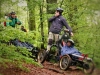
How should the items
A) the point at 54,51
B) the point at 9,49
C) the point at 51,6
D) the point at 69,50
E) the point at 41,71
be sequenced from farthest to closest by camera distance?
1. the point at 51,6
2. the point at 54,51
3. the point at 69,50
4. the point at 41,71
5. the point at 9,49

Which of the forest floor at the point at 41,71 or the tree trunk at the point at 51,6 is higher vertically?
the tree trunk at the point at 51,6

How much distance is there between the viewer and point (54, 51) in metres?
9.85

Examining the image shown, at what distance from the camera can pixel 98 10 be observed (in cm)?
254

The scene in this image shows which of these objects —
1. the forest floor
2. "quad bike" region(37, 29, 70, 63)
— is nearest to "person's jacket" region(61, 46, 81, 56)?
"quad bike" region(37, 29, 70, 63)

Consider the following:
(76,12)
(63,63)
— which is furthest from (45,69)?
(76,12)

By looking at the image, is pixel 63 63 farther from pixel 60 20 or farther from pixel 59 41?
pixel 60 20

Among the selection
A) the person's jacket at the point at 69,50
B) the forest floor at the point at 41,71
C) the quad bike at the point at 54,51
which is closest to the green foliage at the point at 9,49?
the forest floor at the point at 41,71

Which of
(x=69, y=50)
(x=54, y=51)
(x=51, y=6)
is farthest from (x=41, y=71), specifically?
(x=51, y=6)

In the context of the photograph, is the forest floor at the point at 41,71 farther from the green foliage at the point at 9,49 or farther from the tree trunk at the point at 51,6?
the tree trunk at the point at 51,6

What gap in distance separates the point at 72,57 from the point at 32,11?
5.68 meters

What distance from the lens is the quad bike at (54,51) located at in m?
9.07

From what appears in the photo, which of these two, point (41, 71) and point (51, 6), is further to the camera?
point (51, 6)

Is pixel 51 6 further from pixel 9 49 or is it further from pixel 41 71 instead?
pixel 9 49

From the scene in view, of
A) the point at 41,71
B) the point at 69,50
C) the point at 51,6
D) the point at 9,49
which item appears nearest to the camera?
the point at 9,49
